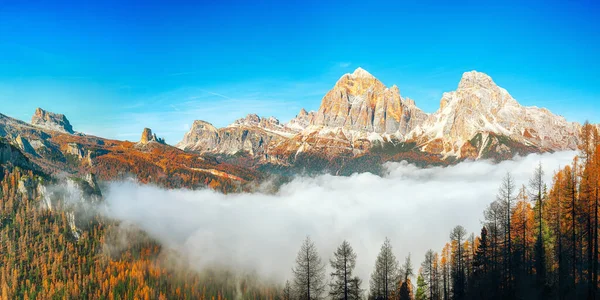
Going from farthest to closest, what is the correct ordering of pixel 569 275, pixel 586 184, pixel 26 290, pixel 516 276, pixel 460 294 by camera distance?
pixel 26 290 < pixel 460 294 < pixel 516 276 < pixel 569 275 < pixel 586 184

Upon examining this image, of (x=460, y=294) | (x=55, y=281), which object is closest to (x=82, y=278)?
(x=55, y=281)

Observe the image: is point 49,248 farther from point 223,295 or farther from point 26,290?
point 223,295

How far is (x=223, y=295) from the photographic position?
19025 centimetres

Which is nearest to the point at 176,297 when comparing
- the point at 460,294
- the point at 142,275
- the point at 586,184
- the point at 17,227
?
the point at 142,275

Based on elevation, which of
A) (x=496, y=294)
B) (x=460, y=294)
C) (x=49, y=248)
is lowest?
(x=49, y=248)

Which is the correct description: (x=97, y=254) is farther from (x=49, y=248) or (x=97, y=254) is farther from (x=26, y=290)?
(x=26, y=290)

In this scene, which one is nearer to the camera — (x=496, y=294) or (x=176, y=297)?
(x=496, y=294)

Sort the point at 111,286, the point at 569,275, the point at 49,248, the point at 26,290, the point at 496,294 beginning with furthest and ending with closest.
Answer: the point at 49,248, the point at 111,286, the point at 26,290, the point at 569,275, the point at 496,294

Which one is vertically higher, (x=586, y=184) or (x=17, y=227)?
(x=586, y=184)

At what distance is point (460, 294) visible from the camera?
61.9 metres

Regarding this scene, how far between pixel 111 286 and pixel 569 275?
18241 cm

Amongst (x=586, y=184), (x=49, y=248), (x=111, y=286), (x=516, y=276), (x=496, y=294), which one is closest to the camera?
(x=586, y=184)

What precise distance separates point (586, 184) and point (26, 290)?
199 m

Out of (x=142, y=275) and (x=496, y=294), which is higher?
(x=496, y=294)
